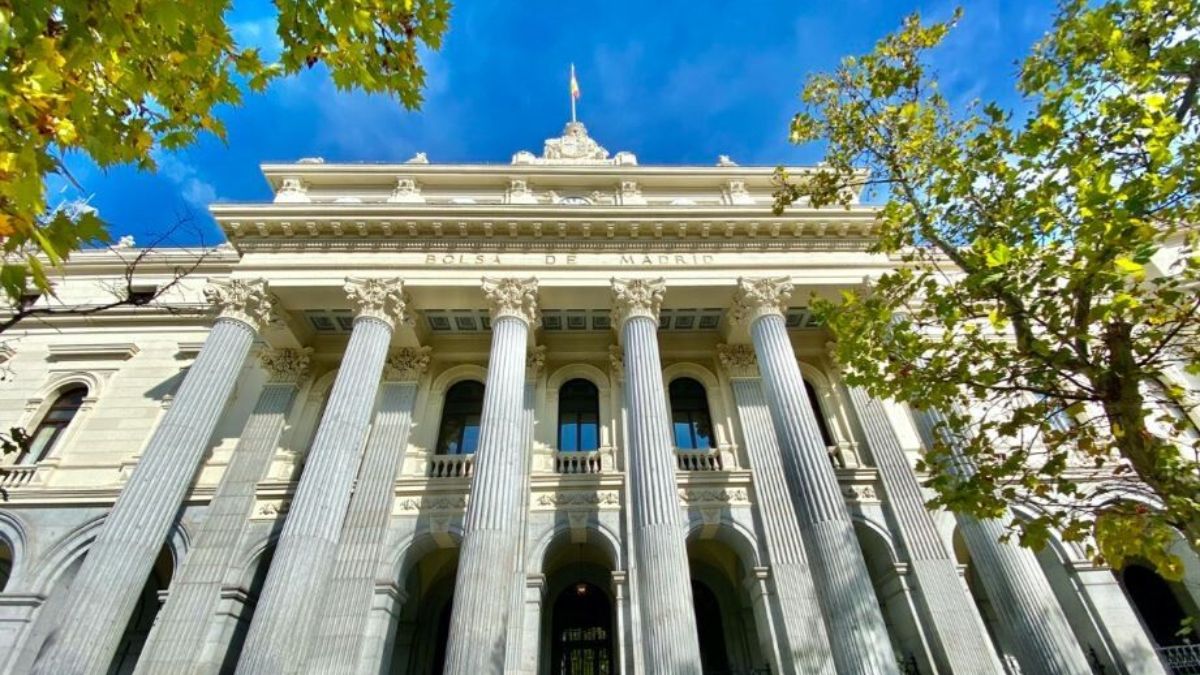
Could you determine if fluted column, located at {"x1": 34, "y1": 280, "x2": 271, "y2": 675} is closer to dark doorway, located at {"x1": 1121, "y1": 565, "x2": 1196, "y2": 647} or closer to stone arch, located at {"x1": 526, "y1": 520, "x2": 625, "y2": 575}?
stone arch, located at {"x1": 526, "y1": 520, "x2": 625, "y2": 575}

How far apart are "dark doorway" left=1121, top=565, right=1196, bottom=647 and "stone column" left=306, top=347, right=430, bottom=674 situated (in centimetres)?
1748

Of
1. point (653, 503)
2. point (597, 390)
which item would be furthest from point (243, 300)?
point (653, 503)

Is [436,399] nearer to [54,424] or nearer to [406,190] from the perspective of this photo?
[406,190]

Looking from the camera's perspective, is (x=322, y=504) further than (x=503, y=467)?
No

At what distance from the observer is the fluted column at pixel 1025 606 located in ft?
31.3

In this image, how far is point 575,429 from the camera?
50.6 feet

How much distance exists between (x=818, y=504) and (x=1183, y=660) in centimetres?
870

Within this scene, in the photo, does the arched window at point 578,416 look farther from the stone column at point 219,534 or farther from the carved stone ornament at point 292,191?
the carved stone ornament at point 292,191

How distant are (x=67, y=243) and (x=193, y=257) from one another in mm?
18367

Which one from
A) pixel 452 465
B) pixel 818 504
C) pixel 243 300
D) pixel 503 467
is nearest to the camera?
pixel 818 504

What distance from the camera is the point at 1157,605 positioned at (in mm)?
13086

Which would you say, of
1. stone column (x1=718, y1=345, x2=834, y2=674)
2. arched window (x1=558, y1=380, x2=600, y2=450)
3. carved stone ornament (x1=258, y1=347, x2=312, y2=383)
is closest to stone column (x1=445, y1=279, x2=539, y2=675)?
arched window (x1=558, y1=380, x2=600, y2=450)

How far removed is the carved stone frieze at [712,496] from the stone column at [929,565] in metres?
3.43

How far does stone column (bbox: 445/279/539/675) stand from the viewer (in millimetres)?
9219
